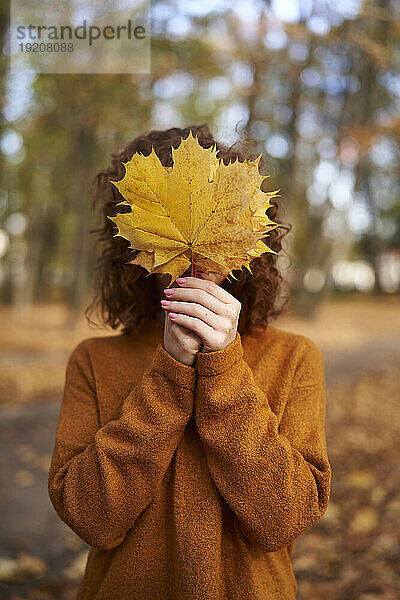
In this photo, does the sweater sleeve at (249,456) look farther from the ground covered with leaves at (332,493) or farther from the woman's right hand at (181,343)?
the ground covered with leaves at (332,493)

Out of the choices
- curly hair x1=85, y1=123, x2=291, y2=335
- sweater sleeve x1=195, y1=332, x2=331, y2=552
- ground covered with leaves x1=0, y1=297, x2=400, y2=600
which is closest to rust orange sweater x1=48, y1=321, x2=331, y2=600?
sweater sleeve x1=195, y1=332, x2=331, y2=552

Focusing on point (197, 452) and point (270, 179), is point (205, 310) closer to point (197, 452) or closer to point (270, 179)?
point (197, 452)

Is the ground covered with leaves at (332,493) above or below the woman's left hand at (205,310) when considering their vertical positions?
below

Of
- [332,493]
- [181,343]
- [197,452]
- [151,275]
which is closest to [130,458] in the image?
[197,452]

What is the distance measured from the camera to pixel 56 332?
12.8 metres

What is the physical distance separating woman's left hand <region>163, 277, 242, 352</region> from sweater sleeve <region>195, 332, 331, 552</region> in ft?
0.16

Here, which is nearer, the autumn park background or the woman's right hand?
the woman's right hand

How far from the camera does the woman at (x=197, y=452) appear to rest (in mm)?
1321

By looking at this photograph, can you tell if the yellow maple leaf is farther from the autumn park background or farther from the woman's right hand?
the autumn park background

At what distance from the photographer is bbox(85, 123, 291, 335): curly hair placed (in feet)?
5.35

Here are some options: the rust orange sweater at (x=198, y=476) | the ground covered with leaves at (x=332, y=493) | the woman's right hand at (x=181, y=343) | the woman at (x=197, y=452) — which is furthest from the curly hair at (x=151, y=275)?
the ground covered with leaves at (x=332, y=493)

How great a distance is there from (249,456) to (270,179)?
0.99 metres

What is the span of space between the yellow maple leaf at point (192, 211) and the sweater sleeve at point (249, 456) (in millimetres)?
243

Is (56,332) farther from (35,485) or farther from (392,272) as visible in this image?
(392,272)
